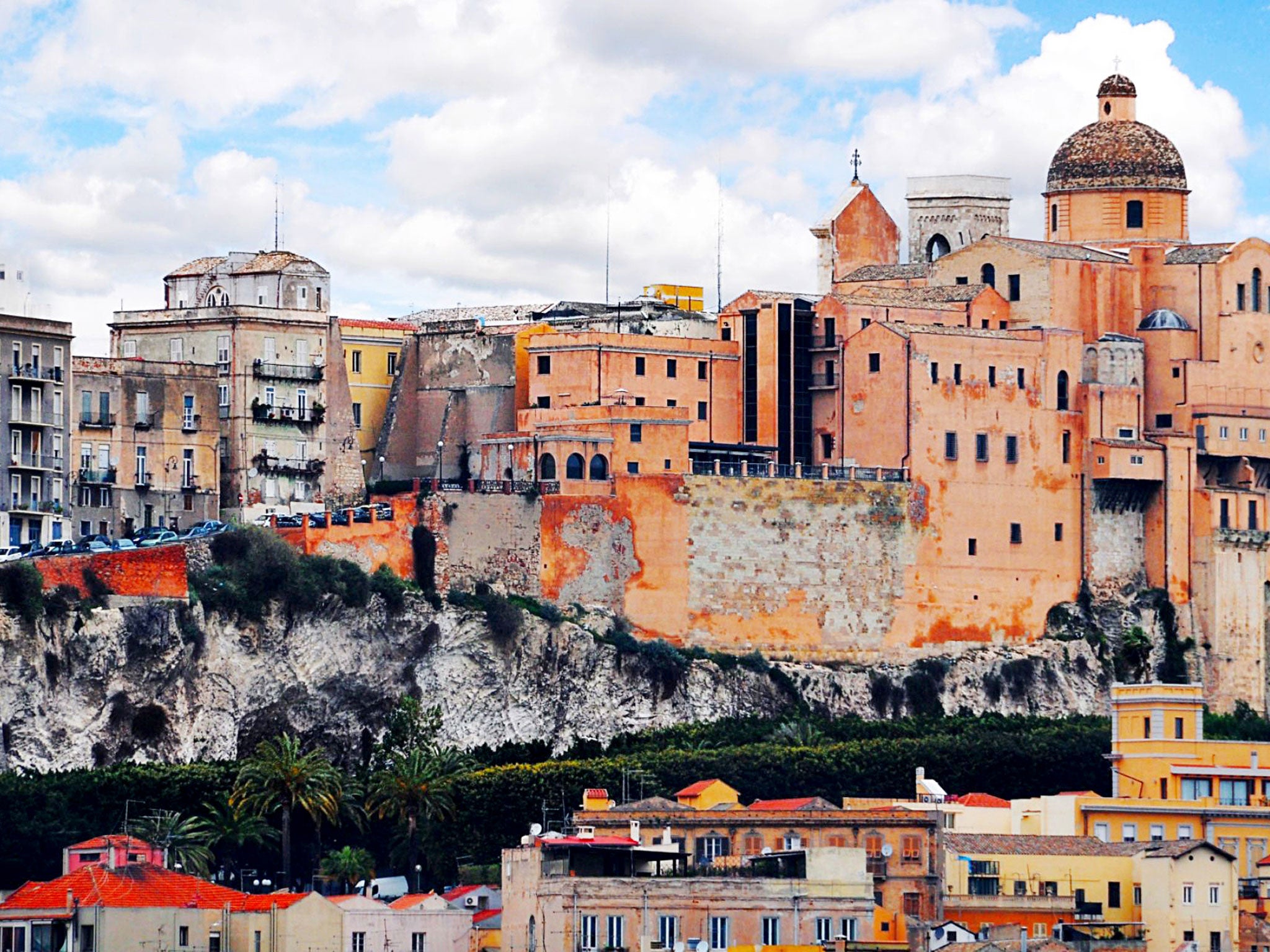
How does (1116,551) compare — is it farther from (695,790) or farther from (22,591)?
(22,591)

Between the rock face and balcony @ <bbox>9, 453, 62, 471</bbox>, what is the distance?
19.1 ft

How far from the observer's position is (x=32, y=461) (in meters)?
105

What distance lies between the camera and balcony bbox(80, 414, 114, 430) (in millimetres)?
107375

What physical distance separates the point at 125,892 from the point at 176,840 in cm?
957

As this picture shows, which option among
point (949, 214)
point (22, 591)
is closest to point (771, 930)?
point (22, 591)

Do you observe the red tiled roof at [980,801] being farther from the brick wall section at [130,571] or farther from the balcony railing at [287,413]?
the balcony railing at [287,413]

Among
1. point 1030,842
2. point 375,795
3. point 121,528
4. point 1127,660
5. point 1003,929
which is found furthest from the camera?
point 1127,660

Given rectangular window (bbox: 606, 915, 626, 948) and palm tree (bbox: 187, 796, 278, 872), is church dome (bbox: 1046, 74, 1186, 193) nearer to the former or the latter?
palm tree (bbox: 187, 796, 278, 872)

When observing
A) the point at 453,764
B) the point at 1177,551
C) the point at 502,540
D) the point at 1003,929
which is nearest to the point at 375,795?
the point at 453,764

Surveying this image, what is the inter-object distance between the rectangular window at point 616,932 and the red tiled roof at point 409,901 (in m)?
5.21

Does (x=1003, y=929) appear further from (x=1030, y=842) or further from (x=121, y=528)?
(x=121, y=528)

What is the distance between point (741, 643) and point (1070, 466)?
11.8 meters

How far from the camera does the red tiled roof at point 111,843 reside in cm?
A: 9281

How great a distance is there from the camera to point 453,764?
103m
